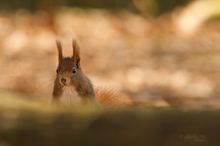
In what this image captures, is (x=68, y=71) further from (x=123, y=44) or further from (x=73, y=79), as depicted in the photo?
(x=123, y=44)

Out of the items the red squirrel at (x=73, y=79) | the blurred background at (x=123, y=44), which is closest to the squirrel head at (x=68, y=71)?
the red squirrel at (x=73, y=79)

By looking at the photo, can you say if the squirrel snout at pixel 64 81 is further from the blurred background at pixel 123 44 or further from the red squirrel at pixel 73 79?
the blurred background at pixel 123 44

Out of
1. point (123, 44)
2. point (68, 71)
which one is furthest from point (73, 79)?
point (123, 44)

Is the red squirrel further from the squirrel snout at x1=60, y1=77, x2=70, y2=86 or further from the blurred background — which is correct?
the blurred background

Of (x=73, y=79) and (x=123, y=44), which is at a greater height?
(x=123, y=44)

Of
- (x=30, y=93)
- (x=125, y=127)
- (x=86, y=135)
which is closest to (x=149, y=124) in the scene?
(x=125, y=127)

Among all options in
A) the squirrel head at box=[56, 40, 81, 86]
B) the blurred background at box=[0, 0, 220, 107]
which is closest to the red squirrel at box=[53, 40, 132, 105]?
the squirrel head at box=[56, 40, 81, 86]

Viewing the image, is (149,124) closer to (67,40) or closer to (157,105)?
(157,105)

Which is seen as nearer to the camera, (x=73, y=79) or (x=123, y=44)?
(x=73, y=79)
